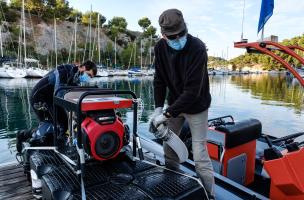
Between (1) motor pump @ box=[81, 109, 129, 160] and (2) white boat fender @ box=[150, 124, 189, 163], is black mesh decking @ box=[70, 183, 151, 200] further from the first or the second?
(2) white boat fender @ box=[150, 124, 189, 163]

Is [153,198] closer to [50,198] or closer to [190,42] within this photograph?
[50,198]

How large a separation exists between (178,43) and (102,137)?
1.11 m

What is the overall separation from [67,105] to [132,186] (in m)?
1.01

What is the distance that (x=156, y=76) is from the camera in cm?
282

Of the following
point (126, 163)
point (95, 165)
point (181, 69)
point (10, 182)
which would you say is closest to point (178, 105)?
point (181, 69)

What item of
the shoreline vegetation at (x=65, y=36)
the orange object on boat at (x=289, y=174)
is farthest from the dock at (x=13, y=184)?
the shoreline vegetation at (x=65, y=36)

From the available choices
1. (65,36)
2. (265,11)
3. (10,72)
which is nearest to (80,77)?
(265,11)

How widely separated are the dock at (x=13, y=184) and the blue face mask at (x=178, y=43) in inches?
89.9

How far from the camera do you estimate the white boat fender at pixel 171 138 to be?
8.05 ft

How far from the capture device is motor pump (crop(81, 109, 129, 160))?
2.50 m

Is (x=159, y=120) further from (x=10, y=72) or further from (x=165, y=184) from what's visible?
(x=10, y=72)

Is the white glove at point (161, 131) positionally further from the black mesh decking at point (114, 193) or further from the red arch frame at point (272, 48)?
the red arch frame at point (272, 48)

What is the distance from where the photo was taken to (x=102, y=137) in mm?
2543

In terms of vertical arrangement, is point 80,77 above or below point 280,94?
above
